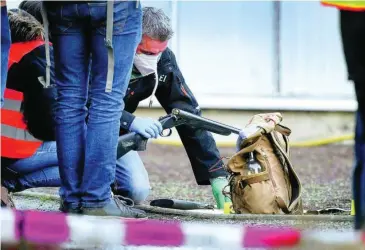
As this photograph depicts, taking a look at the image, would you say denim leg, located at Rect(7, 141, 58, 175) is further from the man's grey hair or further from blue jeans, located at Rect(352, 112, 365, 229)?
blue jeans, located at Rect(352, 112, 365, 229)

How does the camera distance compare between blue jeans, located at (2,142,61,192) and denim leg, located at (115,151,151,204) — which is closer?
blue jeans, located at (2,142,61,192)

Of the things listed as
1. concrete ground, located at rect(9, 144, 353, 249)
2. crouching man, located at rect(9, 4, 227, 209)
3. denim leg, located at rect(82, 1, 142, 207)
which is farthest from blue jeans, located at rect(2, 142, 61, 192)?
denim leg, located at rect(82, 1, 142, 207)

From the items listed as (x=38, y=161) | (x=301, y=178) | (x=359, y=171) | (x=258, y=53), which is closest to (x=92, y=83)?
(x=38, y=161)

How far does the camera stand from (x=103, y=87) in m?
4.68

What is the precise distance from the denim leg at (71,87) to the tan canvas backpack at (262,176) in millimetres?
912

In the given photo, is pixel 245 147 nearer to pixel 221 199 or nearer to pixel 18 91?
pixel 221 199

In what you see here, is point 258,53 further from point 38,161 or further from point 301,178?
point 38,161

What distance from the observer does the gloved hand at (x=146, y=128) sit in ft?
17.5

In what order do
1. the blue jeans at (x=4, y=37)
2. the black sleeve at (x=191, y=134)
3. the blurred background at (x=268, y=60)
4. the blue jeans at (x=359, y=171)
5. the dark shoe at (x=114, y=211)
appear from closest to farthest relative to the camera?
the blue jeans at (x=359, y=171) → the blue jeans at (x=4, y=37) → the dark shoe at (x=114, y=211) → the black sleeve at (x=191, y=134) → the blurred background at (x=268, y=60)

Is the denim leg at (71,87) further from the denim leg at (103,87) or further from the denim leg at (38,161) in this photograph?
the denim leg at (38,161)

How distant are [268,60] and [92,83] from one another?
616 centimetres

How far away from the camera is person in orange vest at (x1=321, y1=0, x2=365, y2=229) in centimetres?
370

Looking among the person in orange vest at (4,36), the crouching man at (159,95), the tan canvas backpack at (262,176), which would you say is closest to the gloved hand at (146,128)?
the crouching man at (159,95)

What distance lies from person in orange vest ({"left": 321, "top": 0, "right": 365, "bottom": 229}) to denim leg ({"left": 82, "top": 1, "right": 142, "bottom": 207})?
1.22 metres
